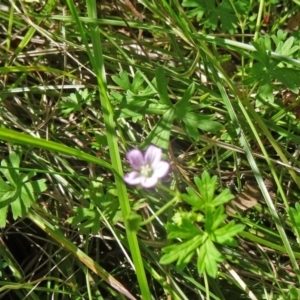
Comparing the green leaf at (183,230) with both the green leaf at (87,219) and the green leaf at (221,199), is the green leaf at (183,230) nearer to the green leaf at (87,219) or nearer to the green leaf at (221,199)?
the green leaf at (221,199)

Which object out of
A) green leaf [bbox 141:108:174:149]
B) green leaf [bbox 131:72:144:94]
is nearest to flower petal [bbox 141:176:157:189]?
green leaf [bbox 141:108:174:149]

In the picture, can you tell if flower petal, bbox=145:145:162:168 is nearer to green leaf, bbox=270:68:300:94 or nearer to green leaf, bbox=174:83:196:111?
green leaf, bbox=174:83:196:111

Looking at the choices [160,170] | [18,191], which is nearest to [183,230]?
[160,170]

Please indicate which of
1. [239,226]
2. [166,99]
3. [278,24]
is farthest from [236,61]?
[239,226]

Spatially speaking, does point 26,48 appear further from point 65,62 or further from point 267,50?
point 267,50

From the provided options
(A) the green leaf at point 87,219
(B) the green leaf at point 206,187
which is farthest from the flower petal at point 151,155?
(A) the green leaf at point 87,219

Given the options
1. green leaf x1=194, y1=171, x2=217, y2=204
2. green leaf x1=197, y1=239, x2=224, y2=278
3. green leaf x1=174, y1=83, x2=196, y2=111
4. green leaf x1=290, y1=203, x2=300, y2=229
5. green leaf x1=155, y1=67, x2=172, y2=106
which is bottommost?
green leaf x1=290, y1=203, x2=300, y2=229

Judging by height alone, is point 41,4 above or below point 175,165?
above

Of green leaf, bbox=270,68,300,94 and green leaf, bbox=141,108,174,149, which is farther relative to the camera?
green leaf, bbox=270,68,300,94
